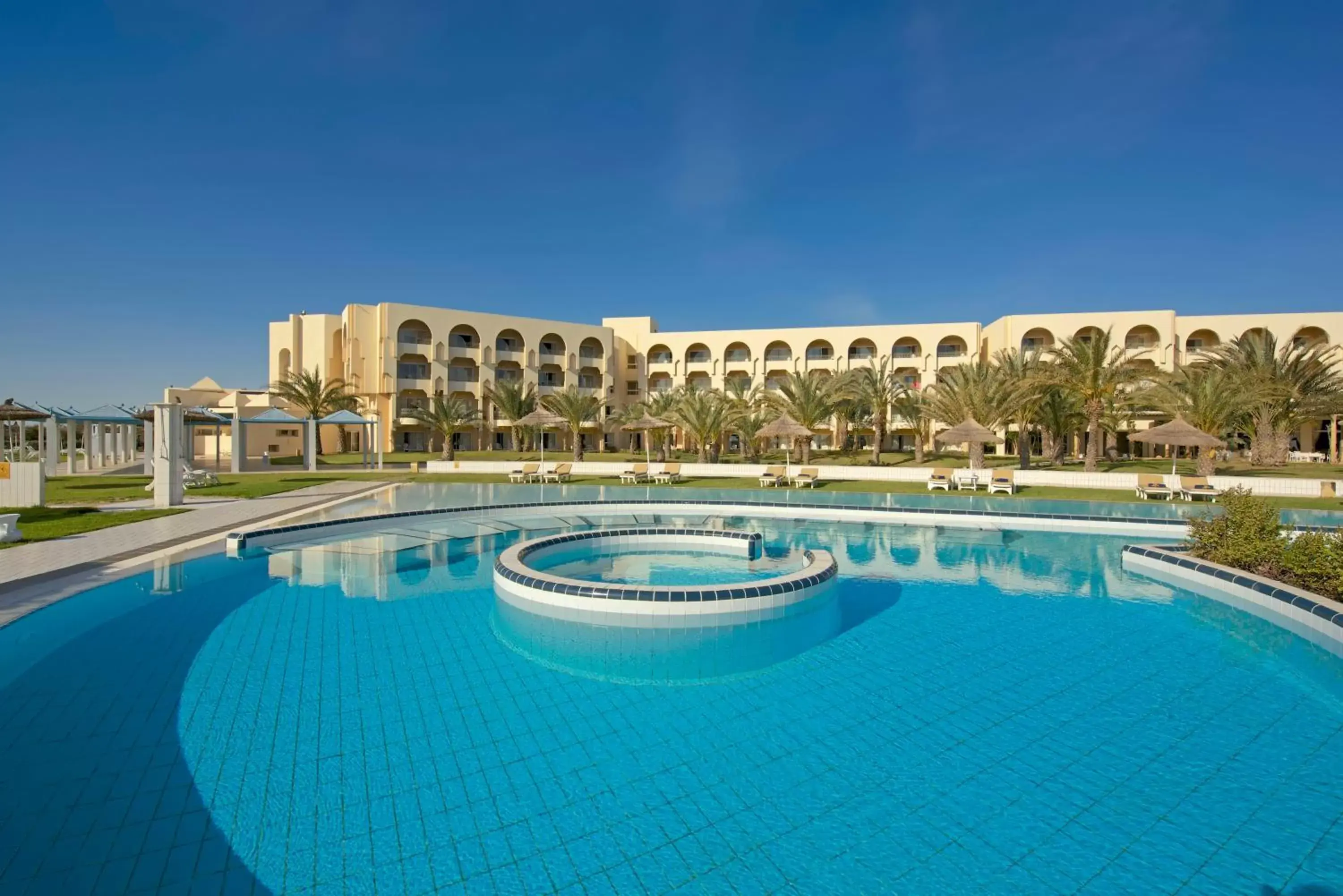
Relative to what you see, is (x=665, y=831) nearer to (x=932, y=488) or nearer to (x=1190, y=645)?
(x=1190, y=645)

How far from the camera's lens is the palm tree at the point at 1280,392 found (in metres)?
25.0

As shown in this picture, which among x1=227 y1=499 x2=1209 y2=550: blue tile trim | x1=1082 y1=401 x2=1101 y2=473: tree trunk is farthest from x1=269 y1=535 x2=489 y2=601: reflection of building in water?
x1=1082 y1=401 x2=1101 y2=473: tree trunk

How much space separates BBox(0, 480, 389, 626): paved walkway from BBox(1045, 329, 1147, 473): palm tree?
24.2 meters

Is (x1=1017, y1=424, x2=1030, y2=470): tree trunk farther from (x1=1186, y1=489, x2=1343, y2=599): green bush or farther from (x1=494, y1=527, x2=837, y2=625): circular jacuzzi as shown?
(x1=494, y1=527, x2=837, y2=625): circular jacuzzi

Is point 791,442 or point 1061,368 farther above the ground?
point 1061,368

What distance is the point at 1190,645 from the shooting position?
635 centimetres

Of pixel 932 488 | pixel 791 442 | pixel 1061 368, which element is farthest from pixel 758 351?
pixel 932 488

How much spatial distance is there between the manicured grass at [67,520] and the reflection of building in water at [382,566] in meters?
3.41

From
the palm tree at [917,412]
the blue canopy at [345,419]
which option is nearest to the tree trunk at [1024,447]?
Answer: the palm tree at [917,412]

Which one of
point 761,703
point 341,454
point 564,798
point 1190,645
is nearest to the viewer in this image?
point 564,798

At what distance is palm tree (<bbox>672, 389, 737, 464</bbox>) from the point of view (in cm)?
2758

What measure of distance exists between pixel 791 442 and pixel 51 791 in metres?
33.5

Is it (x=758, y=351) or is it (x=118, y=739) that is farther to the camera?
(x=758, y=351)

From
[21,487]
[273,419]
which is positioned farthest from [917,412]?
[21,487]
